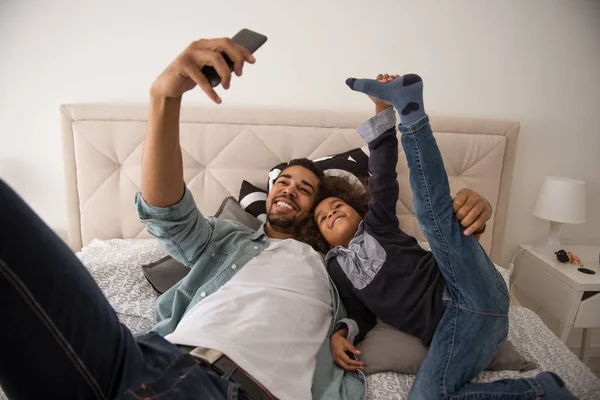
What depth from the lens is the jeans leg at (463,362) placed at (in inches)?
38.1

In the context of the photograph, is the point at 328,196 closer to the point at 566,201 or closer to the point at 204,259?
the point at 204,259

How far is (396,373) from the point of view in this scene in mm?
1086

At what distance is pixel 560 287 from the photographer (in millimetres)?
1799

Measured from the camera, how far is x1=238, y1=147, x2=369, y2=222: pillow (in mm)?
1623

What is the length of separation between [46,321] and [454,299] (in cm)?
99

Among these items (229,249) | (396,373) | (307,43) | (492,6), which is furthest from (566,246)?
(229,249)

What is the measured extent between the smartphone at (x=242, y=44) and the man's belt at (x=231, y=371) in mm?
598

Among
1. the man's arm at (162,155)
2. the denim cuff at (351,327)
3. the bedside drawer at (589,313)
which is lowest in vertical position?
the bedside drawer at (589,313)

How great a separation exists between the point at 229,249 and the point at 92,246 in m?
0.87

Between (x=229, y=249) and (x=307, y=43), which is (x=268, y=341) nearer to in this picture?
(x=229, y=249)

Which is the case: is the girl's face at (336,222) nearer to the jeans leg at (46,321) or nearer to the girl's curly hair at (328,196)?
the girl's curly hair at (328,196)

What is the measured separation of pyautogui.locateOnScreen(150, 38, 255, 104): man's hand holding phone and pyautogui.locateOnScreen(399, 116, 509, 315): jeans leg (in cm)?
46

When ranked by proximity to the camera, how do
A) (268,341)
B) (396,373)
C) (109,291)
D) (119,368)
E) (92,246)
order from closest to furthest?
(119,368) → (268,341) → (396,373) → (109,291) → (92,246)

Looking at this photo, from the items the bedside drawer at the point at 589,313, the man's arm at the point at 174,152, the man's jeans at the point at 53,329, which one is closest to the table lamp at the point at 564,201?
the bedside drawer at the point at 589,313
